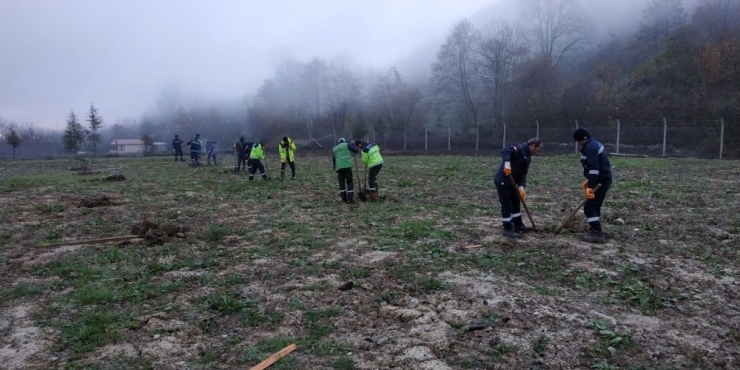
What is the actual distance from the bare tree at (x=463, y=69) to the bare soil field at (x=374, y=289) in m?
39.1

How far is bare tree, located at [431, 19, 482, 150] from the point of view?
156 ft

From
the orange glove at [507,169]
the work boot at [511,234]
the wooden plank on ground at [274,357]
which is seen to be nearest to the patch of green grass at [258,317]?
the wooden plank on ground at [274,357]

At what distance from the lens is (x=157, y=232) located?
26.4 ft

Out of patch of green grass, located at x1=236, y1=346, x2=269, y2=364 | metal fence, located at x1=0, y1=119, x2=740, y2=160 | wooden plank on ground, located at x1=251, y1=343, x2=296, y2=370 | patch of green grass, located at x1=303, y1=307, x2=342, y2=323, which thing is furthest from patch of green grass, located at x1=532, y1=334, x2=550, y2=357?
metal fence, located at x1=0, y1=119, x2=740, y2=160

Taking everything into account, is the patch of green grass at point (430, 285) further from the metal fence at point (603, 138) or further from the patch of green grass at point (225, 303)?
the metal fence at point (603, 138)

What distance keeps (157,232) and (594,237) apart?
23.1 ft

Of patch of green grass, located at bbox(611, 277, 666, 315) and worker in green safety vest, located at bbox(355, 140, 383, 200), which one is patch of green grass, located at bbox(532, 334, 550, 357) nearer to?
patch of green grass, located at bbox(611, 277, 666, 315)

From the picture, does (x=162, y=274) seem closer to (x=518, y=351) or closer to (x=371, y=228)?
(x=371, y=228)

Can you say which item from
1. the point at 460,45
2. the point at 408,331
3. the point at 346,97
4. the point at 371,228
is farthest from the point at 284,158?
the point at 346,97

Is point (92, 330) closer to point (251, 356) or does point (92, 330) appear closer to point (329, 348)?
point (251, 356)

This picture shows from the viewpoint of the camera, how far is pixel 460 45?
4753cm

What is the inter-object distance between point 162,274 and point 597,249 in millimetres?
6071

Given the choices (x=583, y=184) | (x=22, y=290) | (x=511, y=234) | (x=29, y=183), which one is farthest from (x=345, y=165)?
(x=29, y=183)

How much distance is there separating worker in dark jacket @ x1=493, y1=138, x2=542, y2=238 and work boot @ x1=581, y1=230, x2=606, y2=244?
992 mm
